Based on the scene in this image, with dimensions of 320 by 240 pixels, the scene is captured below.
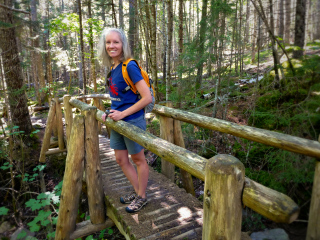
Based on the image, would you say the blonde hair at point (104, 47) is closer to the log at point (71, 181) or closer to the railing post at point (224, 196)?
the log at point (71, 181)

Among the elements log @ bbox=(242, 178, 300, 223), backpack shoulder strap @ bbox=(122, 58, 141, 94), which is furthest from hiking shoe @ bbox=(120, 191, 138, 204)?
log @ bbox=(242, 178, 300, 223)

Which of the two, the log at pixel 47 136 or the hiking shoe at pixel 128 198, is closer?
the hiking shoe at pixel 128 198

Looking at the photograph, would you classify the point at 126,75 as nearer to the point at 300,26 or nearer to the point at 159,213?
the point at 159,213

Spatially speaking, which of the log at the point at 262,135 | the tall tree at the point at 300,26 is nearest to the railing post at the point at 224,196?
the log at the point at 262,135

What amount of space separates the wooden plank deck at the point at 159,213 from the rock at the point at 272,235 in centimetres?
157

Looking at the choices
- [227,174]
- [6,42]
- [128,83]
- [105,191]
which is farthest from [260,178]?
[6,42]

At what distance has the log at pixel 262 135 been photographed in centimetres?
176

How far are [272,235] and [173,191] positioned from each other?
1.88 metres

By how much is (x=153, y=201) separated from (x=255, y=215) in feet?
7.28

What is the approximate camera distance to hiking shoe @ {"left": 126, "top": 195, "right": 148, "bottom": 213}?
2777 millimetres

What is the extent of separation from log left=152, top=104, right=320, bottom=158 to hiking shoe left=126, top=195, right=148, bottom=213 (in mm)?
1234

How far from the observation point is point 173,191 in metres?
3.32

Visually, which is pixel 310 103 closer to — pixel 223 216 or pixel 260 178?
pixel 260 178

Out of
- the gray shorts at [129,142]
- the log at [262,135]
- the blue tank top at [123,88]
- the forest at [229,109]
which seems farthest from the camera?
the forest at [229,109]
